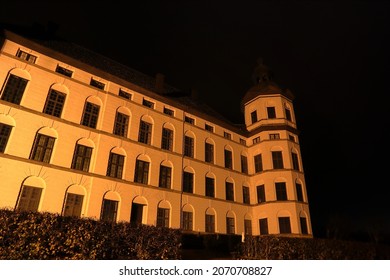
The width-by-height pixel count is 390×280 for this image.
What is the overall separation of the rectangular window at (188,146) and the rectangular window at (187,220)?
22.9ft

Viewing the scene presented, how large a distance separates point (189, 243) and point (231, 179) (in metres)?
12.2

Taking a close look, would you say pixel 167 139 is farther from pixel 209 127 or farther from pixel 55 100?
pixel 55 100

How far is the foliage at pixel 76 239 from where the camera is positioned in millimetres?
11430

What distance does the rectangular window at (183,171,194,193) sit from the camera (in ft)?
97.8

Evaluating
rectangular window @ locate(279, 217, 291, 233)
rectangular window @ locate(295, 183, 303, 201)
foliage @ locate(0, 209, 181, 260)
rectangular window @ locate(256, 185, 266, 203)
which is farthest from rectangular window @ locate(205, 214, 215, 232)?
foliage @ locate(0, 209, 181, 260)

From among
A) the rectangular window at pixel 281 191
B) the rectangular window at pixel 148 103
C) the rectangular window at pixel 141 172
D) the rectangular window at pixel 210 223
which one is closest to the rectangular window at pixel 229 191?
the rectangular window at pixel 210 223

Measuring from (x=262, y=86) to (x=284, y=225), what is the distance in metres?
20.6

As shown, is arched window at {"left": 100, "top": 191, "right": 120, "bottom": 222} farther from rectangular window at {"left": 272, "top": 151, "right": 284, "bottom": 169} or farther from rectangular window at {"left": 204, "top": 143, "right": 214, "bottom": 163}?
rectangular window at {"left": 272, "top": 151, "right": 284, "bottom": 169}

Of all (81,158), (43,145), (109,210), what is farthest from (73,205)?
(43,145)

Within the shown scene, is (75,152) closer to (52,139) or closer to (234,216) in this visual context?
(52,139)

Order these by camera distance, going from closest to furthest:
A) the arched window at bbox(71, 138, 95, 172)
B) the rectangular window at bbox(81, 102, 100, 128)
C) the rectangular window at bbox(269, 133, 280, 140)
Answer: the arched window at bbox(71, 138, 95, 172) < the rectangular window at bbox(81, 102, 100, 128) < the rectangular window at bbox(269, 133, 280, 140)

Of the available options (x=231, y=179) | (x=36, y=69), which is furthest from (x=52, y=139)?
(x=231, y=179)

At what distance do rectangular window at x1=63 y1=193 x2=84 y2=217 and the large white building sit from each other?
3.2 inches

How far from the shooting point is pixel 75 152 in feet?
76.3
